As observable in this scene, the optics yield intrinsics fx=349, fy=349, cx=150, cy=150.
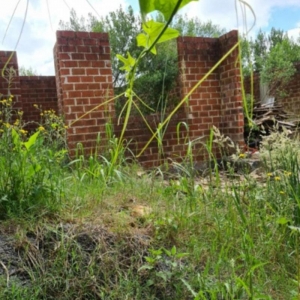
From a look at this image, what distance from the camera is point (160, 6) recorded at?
13.3 inches

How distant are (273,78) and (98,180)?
777cm

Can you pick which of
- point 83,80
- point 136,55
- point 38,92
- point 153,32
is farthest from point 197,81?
point 153,32

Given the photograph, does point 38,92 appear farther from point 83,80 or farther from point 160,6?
point 160,6

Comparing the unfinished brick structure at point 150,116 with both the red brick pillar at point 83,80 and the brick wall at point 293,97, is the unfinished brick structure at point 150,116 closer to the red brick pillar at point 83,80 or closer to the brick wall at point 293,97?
the red brick pillar at point 83,80

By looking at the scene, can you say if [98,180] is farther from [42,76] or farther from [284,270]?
[42,76]

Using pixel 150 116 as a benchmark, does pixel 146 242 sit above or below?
below

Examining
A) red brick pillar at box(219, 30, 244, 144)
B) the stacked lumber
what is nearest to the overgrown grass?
red brick pillar at box(219, 30, 244, 144)

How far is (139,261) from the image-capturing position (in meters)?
1.59

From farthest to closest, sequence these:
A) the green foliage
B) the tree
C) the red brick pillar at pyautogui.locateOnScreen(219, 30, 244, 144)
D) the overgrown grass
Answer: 1. the tree
2. the red brick pillar at pyautogui.locateOnScreen(219, 30, 244, 144)
3. the green foliage
4. the overgrown grass

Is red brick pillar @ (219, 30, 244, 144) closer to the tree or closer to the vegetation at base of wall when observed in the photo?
the tree

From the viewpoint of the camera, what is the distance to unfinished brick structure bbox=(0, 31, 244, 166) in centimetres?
384

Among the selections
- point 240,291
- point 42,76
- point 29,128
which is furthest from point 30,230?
point 42,76

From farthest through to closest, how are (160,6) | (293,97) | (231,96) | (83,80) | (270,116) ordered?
(293,97)
(270,116)
(231,96)
(83,80)
(160,6)

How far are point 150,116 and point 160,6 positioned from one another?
3.91 meters
